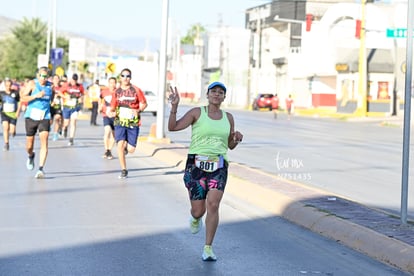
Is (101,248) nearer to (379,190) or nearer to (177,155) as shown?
(379,190)

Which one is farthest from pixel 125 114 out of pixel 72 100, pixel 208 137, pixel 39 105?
pixel 72 100

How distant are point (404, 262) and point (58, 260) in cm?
317

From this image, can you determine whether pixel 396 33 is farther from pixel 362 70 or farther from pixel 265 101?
pixel 265 101

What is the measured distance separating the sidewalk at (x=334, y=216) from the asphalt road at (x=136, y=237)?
148 mm

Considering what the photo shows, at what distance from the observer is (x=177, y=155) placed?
763 inches

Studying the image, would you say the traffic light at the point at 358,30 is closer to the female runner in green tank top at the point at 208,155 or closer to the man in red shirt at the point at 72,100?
the man in red shirt at the point at 72,100

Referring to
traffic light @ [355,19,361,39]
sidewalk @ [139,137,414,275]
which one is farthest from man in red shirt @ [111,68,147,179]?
traffic light @ [355,19,361,39]

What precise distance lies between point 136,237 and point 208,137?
1.73 m

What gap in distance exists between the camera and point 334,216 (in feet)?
33.7

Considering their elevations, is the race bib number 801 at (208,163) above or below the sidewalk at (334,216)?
above

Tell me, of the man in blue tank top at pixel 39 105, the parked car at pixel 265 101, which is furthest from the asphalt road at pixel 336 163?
the parked car at pixel 265 101

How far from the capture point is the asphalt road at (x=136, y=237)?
812 centimetres

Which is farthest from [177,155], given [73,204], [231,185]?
[73,204]

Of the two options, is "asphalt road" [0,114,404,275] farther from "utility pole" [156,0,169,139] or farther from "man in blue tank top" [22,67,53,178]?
"utility pole" [156,0,169,139]
